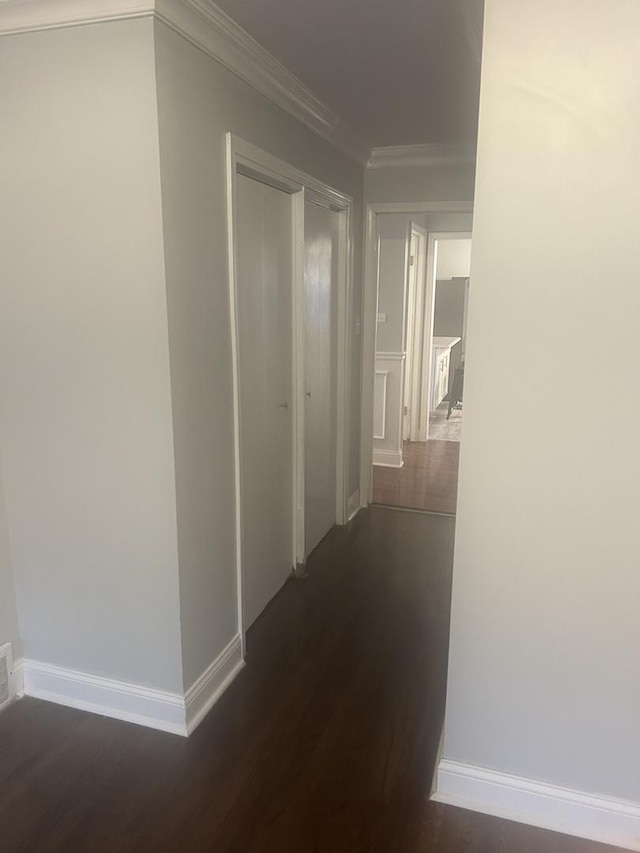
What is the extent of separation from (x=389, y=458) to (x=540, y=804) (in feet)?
12.5

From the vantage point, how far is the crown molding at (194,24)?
5.75 feet

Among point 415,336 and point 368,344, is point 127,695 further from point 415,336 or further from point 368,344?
point 415,336

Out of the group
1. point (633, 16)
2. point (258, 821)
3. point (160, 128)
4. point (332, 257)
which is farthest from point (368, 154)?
point (258, 821)

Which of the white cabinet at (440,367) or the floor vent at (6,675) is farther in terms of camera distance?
the white cabinet at (440,367)

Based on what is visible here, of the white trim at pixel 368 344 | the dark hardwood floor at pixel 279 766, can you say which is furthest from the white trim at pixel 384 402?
the dark hardwood floor at pixel 279 766

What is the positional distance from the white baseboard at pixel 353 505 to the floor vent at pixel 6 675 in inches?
90.3

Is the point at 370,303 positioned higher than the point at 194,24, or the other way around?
the point at 194,24

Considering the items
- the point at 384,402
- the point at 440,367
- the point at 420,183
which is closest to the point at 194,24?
the point at 420,183

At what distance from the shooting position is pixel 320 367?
3502mm

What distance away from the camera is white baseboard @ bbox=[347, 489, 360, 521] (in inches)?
164

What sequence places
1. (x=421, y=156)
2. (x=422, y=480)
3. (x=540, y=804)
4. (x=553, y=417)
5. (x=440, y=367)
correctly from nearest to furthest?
(x=553, y=417) < (x=540, y=804) < (x=421, y=156) < (x=422, y=480) < (x=440, y=367)

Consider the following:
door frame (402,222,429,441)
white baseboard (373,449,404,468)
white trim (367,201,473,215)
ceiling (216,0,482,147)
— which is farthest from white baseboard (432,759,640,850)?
door frame (402,222,429,441)

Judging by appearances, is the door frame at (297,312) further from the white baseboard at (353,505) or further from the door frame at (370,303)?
the door frame at (370,303)

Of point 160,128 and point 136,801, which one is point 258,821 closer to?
point 136,801
